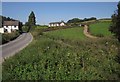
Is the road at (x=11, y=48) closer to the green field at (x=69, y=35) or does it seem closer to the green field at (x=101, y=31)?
the green field at (x=69, y=35)

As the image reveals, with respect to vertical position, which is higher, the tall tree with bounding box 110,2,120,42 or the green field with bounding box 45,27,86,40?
the tall tree with bounding box 110,2,120,42

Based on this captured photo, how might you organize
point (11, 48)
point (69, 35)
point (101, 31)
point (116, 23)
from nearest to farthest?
point (11, 48) < point (116, 23) < point (69, 35) < point (101, 31)

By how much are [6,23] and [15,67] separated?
307 feet

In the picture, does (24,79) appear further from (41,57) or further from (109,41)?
(109,41)

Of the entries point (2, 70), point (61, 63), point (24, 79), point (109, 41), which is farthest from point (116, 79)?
point (109, 41)

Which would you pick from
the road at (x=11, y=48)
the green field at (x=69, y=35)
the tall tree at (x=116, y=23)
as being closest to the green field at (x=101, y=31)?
the green field at (x=69, y=35)

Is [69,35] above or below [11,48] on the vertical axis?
above

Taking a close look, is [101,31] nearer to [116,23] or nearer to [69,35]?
[69,35]

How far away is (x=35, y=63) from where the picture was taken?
14.2 metres

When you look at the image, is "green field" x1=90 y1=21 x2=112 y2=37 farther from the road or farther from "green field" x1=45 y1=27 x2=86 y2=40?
the road

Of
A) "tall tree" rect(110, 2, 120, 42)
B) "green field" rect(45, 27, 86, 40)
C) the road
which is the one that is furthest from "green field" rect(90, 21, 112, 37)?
the road

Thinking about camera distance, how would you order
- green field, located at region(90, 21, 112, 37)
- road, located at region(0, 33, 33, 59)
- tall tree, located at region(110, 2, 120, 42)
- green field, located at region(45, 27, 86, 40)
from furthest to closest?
green field, located at region(90, 21, 112, 37), green field, located at region(45, 27, 86, 40), tall tree, located at region(110, 2, 120, 42), road, located at region(0, 33, 33, 59)

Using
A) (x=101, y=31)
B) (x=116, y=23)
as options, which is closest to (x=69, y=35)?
(x=101, y=31)

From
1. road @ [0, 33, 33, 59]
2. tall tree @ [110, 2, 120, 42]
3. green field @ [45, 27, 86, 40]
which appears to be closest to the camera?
road @ [0, 33, 33, 59]
